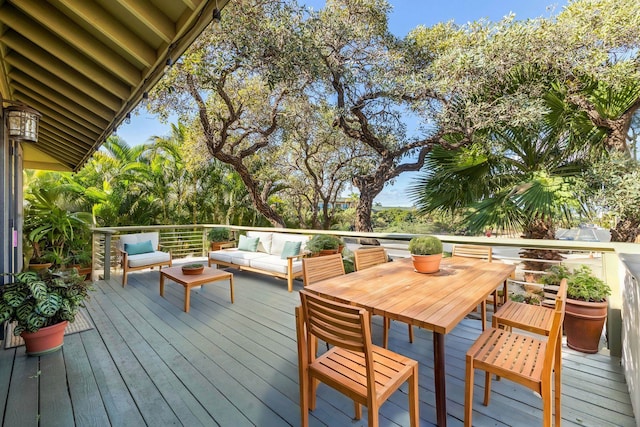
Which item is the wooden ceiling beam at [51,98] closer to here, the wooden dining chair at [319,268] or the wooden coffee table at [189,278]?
the wooden coffee table at [189,278]

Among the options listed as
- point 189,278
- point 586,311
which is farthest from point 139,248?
point 586,311

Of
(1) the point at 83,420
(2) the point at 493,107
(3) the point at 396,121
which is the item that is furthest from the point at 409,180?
(1) the point at 83,420

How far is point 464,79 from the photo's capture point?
5520 mm

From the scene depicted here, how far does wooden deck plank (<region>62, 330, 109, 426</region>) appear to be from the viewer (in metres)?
1.90

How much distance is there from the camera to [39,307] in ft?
8.30

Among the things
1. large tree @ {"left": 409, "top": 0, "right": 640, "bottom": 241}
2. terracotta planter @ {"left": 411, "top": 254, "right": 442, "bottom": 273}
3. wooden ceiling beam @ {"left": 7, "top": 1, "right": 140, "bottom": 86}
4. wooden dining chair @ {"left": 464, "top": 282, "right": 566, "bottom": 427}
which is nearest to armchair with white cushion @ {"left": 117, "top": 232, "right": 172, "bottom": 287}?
wooden ceiling beam @ {"left": 7, "top": 1, "right": 140, "bottom": 86}

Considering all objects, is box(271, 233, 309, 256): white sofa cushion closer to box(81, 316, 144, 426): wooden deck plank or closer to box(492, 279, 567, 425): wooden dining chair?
box(81, 316, 144, 426): wooden deck plank

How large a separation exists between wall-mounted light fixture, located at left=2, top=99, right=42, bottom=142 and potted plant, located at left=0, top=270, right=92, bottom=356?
137 cm

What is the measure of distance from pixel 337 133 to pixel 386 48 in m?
2.56

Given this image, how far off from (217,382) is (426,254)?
78.9 inches

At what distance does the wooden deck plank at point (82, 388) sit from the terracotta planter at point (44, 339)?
0.41 feet

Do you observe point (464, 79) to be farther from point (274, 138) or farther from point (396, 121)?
point (274, 138)

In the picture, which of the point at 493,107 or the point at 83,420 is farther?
the point at 493,107

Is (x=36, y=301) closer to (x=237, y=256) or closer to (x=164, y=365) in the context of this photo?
(x=164, y=365)
